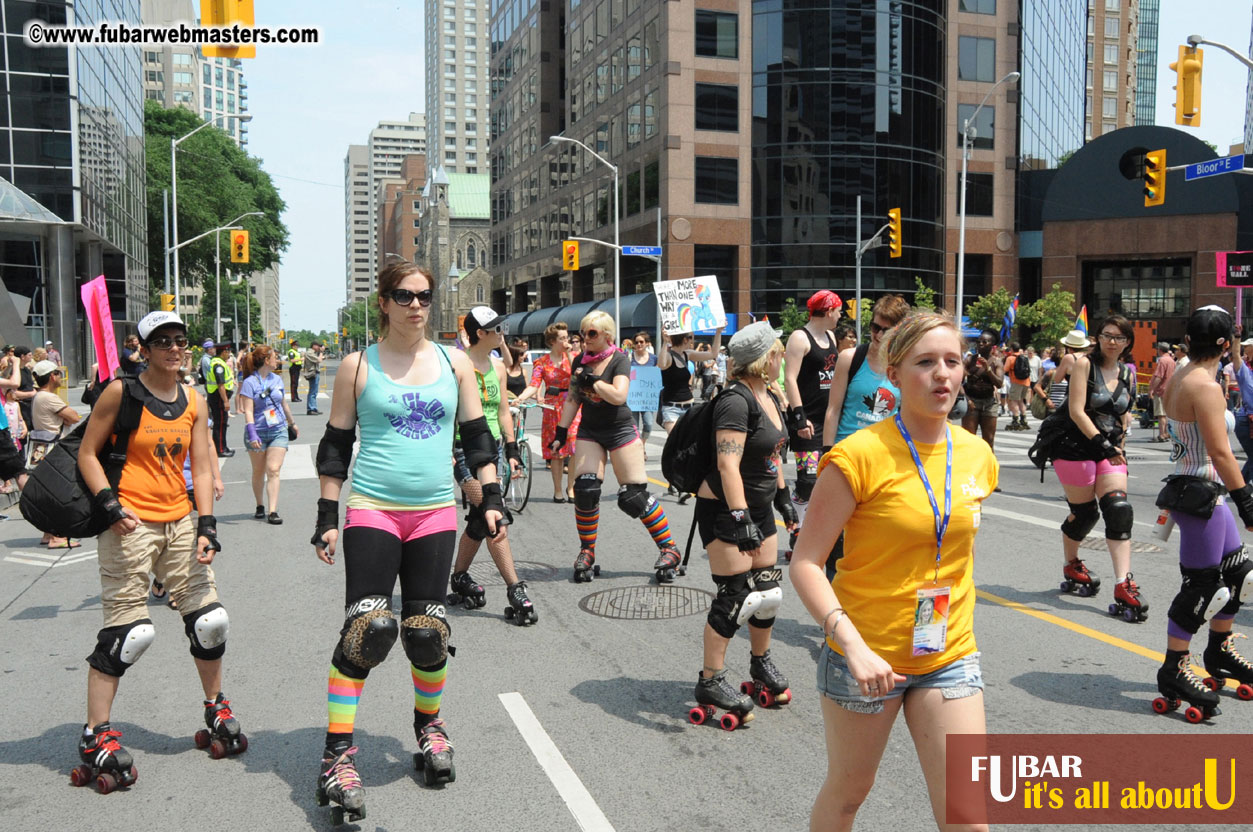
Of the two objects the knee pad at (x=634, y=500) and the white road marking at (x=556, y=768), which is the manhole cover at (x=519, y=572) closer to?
the knee pad at (x=634, y=500)

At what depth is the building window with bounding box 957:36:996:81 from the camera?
50.4 meters

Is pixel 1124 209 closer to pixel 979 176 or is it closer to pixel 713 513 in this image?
pixel 979 176

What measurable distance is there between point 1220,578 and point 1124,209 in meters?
51.0

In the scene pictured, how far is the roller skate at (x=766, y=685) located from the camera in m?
4.87

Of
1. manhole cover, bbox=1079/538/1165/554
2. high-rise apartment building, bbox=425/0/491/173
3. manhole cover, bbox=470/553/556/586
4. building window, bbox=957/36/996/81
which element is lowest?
manhole cover, bbox=470/553/556/586

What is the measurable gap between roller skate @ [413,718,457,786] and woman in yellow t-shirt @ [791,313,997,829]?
174cm

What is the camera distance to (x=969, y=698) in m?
2.73

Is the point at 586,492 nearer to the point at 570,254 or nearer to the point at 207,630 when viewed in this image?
the point at 207,630

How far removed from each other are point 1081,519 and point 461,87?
18181 cm

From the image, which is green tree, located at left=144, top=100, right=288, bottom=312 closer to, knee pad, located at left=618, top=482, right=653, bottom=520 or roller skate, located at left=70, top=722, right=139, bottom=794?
knee pad, located at left=618, top=482, right=653, bottom=520

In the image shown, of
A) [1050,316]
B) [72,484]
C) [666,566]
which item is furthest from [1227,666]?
[1050,316]

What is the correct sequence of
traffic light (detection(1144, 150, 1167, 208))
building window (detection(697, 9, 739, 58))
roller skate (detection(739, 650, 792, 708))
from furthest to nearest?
building window (detection(697, 9, 739, 58)) → traffic light (detection(1144, 150, 1167, 208)) → roller skate (detection(739, 650, 792, 708))

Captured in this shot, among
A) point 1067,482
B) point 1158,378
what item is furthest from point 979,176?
point 1067,482

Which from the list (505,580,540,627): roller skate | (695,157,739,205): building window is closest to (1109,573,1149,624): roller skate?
(505,580,540,627): roller skate
